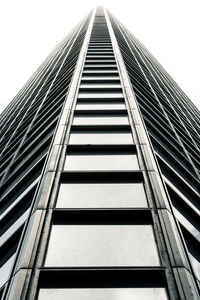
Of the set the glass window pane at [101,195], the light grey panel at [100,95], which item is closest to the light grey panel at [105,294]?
the glass window pane at [101,195]

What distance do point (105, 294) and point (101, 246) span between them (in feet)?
3.45

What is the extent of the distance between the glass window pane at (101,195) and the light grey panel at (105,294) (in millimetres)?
2160

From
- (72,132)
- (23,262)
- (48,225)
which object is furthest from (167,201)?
(72,132)

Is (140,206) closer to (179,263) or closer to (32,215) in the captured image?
(179,263)

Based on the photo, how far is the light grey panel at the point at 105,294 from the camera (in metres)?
4.96

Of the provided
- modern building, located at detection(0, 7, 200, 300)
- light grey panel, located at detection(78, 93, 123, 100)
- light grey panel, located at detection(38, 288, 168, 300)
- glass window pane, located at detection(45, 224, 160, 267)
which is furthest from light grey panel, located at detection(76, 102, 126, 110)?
light grey panel, located at detection(38, 288, 168, 300)

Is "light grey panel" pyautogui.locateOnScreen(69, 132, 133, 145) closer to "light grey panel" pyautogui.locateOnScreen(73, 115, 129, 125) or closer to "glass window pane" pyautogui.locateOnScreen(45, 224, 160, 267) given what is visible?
"light grey panel" pyautogui.locateOnScreen(73, 115, 129, 125)

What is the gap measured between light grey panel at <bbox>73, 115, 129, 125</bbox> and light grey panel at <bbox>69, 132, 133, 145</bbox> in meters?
0.88

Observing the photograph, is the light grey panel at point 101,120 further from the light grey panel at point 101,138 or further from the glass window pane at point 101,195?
the glass window pane at point 101,195

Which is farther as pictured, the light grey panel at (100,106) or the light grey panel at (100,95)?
the light grey panel at (100,95)

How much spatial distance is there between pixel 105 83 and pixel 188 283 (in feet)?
40.4

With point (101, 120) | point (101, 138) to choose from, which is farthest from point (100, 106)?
point (101, 138)

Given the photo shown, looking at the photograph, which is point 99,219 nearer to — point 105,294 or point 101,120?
point 105,294

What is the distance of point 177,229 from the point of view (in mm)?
6086
